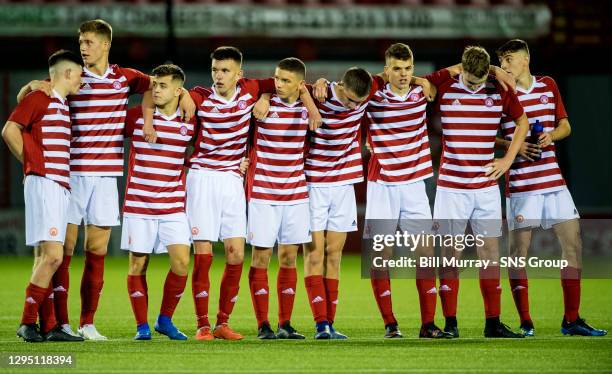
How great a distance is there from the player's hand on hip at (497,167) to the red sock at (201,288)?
2037 mm

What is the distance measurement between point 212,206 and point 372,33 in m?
14.0

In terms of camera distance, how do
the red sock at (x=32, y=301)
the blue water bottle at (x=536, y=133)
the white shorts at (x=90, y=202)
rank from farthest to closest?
1. the blue water bottle at (x=536, y=133)
2. the white shorts at (x=90, y=202)
3. the red sock at (x=32, y=301)

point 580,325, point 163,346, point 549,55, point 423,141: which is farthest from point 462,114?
point 549,55

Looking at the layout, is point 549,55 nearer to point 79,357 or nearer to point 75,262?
point 75,262

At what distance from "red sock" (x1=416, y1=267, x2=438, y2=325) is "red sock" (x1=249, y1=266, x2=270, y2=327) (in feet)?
3.48

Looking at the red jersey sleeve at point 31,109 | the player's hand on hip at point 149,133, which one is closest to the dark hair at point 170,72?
the player's hand on hip at point 149,133

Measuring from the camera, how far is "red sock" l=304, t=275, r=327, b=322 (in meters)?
8.51

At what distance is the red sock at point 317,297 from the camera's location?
851 cm

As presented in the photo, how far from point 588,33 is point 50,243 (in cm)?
1543

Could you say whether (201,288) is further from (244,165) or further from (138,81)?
(138,81)

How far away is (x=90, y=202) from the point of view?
27.9ft

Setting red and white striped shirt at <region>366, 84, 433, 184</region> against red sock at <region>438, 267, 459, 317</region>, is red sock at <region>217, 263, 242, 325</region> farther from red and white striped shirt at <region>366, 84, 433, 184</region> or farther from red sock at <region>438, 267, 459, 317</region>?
red sock at <region>438, 267, 459, 317</region>

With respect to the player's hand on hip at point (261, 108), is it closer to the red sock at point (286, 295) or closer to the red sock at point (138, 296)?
the red sock at point (286, 295)

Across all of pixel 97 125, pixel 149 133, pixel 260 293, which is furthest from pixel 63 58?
pixel 260 293
